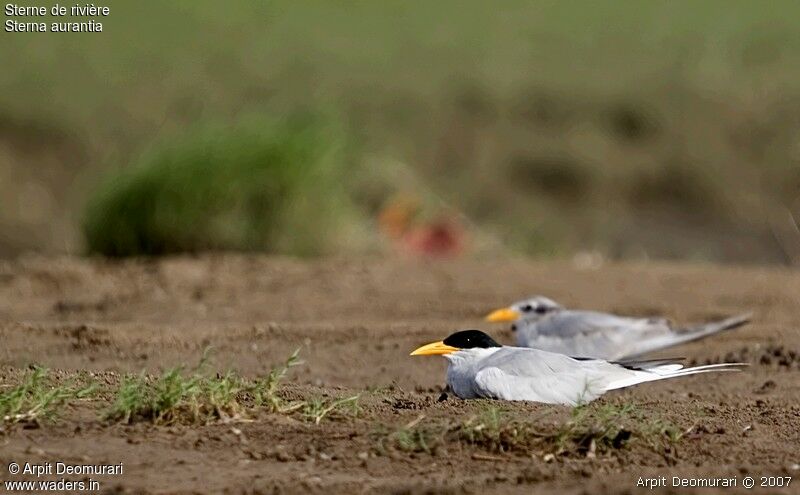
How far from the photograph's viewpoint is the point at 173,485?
14.8ft

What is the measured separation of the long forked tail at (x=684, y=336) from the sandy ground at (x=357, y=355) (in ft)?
0.41

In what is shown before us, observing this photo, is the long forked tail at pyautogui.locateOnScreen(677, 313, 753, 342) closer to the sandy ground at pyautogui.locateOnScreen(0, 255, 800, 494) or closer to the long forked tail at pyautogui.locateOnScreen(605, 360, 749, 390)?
the sandy ground at pyautogui.locateOnScreen(0, 255, 800, 494)

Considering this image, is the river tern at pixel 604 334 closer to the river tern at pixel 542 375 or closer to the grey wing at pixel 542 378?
the river tern at pixel 542 375

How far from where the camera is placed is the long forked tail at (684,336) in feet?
25.2

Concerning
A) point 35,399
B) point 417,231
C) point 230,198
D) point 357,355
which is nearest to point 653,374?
point 357,355

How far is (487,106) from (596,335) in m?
11.3

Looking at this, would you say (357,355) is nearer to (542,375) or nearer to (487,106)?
(542,375)

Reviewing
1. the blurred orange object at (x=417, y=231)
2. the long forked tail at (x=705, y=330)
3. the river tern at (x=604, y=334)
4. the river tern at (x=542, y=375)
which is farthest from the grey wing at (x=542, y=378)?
the blurred orange object at (x=417, y=231)

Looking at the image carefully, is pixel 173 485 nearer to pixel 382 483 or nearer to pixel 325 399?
pixel 382 483

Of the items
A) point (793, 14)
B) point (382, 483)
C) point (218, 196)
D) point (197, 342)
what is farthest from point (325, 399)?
point (793, 14)

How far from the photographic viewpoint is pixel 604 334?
303 inches

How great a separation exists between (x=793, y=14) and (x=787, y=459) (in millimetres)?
16799

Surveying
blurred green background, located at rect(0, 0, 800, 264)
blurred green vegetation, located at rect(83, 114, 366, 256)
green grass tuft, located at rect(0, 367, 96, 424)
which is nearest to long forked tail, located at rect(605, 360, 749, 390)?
green grass tuft, located at rect(0, 367, 96, 424)

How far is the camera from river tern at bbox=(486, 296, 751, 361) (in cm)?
765
